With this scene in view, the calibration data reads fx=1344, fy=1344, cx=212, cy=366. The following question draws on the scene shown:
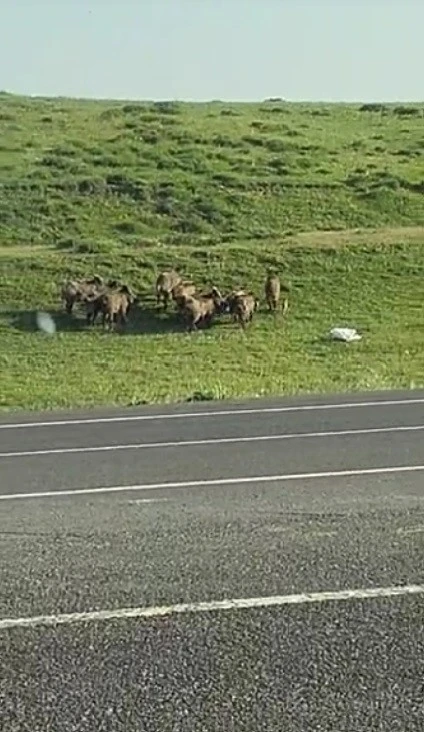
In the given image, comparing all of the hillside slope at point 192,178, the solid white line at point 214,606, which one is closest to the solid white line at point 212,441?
the solid white line at point 214,606

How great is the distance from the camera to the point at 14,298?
32.6 meters

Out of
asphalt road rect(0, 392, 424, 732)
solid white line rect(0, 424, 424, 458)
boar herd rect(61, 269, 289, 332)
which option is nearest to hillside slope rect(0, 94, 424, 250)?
boar herd rect(61, 269, 289, 332)

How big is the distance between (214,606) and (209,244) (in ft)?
107

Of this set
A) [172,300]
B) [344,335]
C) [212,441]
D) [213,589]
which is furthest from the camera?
[172,300]

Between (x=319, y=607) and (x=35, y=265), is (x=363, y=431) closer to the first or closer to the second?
(x=319, y=607)

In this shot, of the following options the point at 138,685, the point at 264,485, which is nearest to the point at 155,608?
the point at 138,685

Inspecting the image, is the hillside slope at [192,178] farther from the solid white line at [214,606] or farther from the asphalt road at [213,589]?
the solid white line at [214,606]

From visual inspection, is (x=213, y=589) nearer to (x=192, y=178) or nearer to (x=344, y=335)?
(x=344, y=335)

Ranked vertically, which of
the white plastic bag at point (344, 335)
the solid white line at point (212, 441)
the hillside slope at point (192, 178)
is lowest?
the white plastic bag at point (344, 335)

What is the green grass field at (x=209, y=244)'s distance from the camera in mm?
25078

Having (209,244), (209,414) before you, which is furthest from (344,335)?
(209,414)

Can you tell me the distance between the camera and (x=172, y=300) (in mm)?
31750

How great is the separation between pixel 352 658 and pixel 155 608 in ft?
3.81

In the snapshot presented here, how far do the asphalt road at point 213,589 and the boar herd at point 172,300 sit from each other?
58.5 feet
